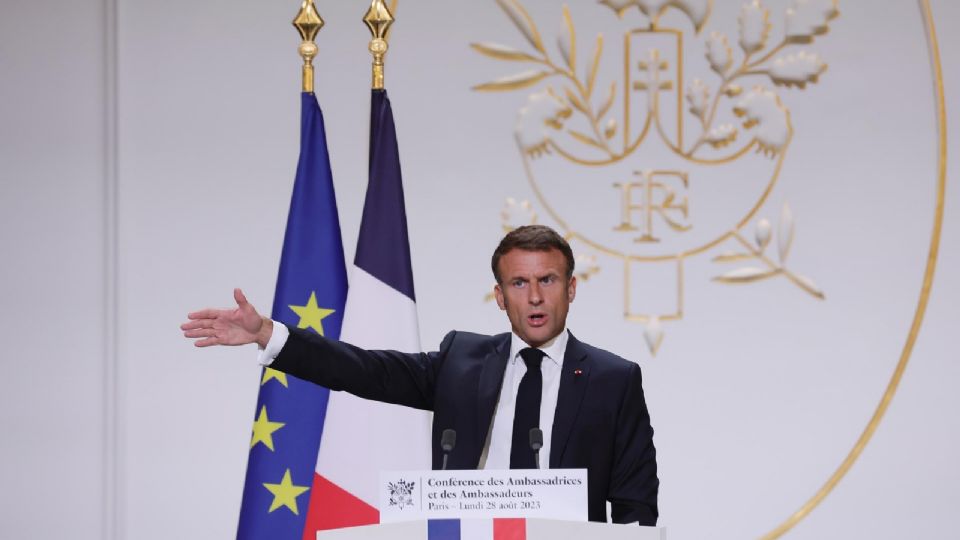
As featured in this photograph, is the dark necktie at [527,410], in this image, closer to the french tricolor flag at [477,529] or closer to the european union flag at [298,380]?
the french tricolor flag at [477,529]

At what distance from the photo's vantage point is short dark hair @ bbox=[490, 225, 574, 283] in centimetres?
230

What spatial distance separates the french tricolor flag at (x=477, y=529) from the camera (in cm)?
180

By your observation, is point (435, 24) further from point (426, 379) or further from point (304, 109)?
point (426, 379)

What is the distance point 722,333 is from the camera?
12.6 feet

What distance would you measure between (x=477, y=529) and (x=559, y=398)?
0.58 metres

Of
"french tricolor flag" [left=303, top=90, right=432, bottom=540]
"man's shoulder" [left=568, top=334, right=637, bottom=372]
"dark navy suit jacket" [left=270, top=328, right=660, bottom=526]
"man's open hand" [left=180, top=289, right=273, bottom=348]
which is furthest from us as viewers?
"french tricolor flag" [left=303, top=90, right=432, bottom=540]

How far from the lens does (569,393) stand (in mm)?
2352

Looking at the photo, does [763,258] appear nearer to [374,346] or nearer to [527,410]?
[374,346]

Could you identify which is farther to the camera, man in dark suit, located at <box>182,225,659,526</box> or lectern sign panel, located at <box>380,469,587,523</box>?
man in dark suit, located at <box>182,225,659,526</box>

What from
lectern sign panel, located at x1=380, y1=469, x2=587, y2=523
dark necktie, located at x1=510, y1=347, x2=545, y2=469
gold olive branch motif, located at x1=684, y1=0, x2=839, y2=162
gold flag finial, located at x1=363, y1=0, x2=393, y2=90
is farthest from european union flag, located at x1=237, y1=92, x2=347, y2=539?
lectern sign panel, located at x1=380, y1=469, x2=587, y2=523

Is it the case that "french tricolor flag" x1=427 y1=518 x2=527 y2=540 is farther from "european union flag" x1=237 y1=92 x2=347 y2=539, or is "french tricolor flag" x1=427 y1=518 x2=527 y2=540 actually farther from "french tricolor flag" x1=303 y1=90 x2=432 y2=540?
"european union flag" x1=237 y1=92 x2=347 y2=539

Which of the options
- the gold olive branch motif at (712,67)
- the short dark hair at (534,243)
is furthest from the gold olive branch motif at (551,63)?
the short dark hair at (534,243)

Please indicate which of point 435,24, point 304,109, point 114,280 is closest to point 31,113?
point 114,280

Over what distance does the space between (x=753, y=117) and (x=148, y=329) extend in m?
2.15
